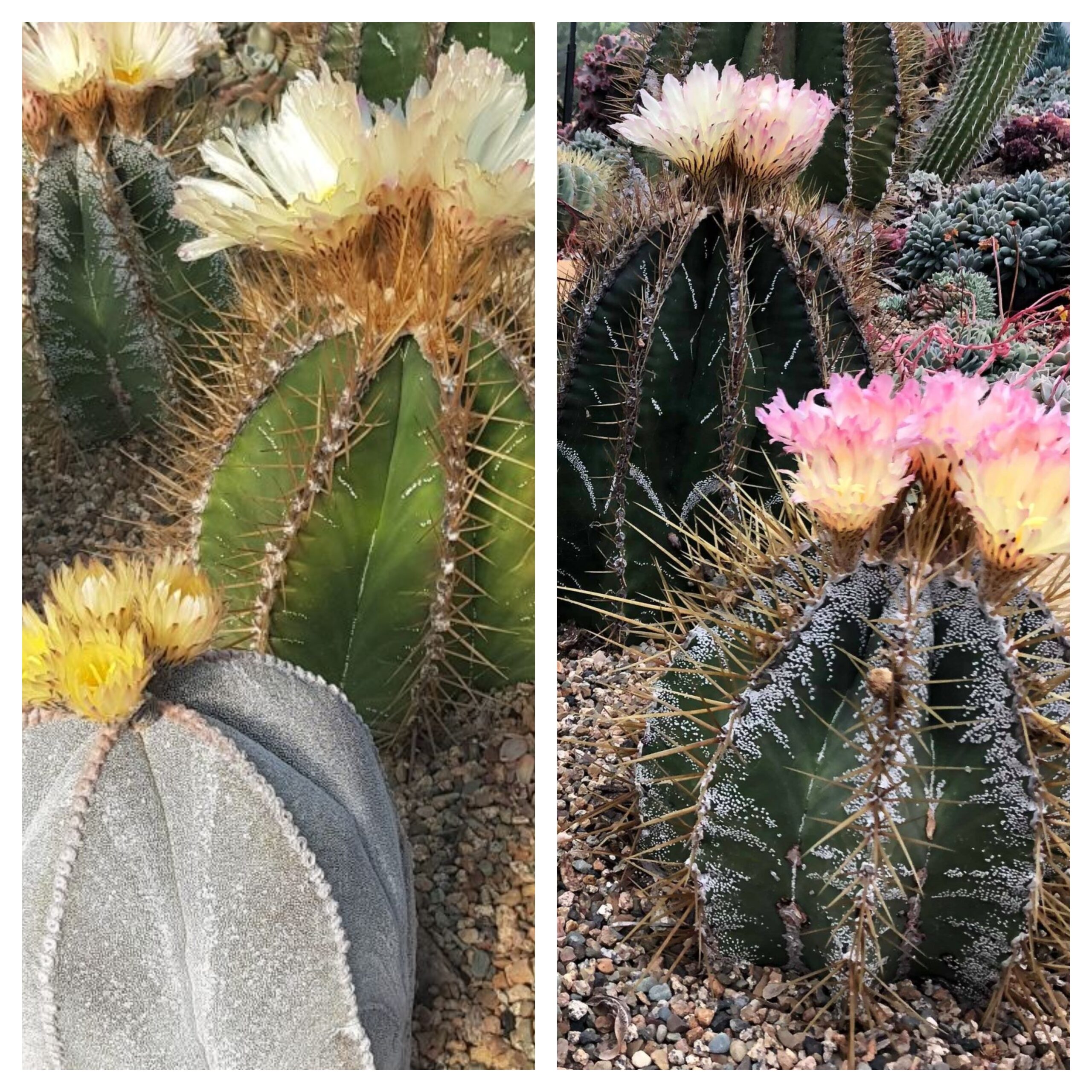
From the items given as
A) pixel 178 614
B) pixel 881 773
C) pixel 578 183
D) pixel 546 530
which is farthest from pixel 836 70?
pixel 178 614

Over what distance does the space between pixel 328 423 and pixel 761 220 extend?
0.40 meters

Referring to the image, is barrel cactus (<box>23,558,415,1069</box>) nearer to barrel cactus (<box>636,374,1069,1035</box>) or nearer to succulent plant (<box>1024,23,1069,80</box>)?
barrel cactus (<box>636,374,1069,1035</box>)

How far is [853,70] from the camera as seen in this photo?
0.95 meters

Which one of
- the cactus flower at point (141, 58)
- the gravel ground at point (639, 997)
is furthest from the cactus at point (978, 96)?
the cactus flower at point (141, 58)

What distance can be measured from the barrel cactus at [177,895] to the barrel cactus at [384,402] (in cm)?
11

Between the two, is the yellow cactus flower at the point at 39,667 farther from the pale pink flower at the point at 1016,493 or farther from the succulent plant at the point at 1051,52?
the succulent plant at the point at 1051,52

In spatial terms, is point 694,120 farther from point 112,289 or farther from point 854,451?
point 112,289

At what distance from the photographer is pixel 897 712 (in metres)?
0.77

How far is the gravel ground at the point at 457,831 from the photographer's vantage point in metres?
0.93

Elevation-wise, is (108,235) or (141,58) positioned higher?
(141,58)

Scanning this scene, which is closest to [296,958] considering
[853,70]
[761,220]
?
[761,220]

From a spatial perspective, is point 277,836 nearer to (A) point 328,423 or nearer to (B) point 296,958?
(B) point 296,958

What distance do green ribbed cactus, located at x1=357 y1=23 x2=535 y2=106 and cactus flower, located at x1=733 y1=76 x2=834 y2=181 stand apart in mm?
183

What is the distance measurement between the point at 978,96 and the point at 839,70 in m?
0.12
